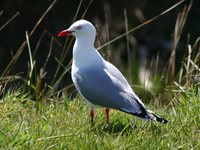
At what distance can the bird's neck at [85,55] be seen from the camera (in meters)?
5.27

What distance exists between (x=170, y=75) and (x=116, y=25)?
5.73 metres

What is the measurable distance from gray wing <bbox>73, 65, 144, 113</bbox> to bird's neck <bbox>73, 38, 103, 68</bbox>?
67 mm

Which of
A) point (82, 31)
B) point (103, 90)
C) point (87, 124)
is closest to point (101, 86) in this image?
point (103, 90)

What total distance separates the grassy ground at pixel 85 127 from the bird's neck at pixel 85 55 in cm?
32

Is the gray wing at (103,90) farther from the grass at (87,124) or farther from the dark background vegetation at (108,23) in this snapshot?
the dark background vegetation at (108,23)

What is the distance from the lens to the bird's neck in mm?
5270

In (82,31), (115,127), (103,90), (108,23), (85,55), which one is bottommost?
(108,23)

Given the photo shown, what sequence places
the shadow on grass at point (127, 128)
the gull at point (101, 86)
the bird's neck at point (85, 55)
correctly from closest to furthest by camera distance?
the shadow on grass at point (127, 128)
the gull at point (101, 86)
the bird's neck at point (85, 55)

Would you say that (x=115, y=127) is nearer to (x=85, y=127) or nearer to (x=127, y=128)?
(x=127, y=128)

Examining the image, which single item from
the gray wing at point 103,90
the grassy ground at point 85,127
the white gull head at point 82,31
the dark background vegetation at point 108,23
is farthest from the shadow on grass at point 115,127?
the dark background vegetation at point 108,23

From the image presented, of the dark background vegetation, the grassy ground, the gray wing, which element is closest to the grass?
the grassy ground

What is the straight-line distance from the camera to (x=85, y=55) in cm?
530

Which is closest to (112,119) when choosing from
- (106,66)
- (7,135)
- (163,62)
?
(106,66)

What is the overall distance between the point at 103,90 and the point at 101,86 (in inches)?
1.1
